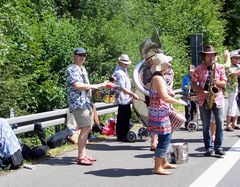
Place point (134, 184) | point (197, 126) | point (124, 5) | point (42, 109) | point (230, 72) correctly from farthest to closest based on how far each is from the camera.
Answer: point (124, 5)
point (42, 109)
point (197, 126)
point (230, 72)
point (134, 184)

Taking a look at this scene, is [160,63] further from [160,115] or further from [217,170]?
[217,170]

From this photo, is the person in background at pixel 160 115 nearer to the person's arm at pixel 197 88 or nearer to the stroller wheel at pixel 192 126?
the person's arm at pixel 197 88

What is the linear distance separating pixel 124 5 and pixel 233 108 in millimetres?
12678

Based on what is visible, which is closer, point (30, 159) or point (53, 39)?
point (30, 159)

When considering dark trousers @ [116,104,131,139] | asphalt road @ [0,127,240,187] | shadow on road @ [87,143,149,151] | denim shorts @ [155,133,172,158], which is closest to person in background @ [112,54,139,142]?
dark trousers @ [116,104,131,139]

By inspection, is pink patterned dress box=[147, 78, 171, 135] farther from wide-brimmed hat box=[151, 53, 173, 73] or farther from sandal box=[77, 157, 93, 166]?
sandal box=[77, 157, 93, 166]

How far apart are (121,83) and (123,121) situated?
3.08 feet

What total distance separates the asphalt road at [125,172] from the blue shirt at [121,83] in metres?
1.41

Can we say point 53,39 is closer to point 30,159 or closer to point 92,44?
point 92,44

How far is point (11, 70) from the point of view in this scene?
12.1 m

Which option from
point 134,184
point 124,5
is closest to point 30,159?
point 134,184

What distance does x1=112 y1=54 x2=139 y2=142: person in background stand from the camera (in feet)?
34.6

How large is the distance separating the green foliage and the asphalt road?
3583mm

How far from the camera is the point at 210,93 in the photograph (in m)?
8.62
